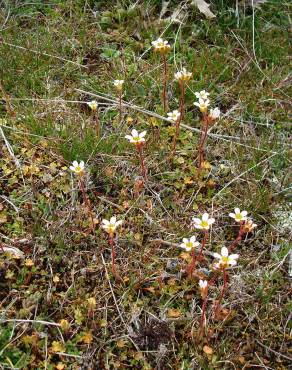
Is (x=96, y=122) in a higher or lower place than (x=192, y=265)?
higher

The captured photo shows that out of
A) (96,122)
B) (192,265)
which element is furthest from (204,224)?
(96,122)

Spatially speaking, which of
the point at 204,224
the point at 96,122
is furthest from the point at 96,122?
the point at 204,224

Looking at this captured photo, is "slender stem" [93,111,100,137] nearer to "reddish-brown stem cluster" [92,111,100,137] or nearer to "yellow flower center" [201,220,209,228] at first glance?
"reddish-brown stem cluster" [92,111,100,137]

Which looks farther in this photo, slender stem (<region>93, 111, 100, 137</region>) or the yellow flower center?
slender stem (<region>93, 111, 100, 137</region>)

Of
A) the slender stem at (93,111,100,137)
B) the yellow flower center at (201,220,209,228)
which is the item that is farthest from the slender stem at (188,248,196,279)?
the slender stem at (93,111,100,137)

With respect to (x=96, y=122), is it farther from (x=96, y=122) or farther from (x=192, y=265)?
(x=192, y=265)

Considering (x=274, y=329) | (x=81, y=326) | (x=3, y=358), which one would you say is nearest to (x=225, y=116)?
(x=274, y=329)

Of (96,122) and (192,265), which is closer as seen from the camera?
(192,265)

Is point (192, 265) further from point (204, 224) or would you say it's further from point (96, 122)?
point (96, 122)

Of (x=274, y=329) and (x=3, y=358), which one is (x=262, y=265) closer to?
(x=274, y=329)

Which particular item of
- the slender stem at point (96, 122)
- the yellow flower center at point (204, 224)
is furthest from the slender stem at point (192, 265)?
the slender stem at point (96, 122)

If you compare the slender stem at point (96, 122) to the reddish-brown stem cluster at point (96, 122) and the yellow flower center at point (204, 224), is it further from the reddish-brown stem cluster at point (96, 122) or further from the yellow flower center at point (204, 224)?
the yellow flower center at point (204, 224)

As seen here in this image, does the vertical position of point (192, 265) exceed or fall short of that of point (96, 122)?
it falls short
